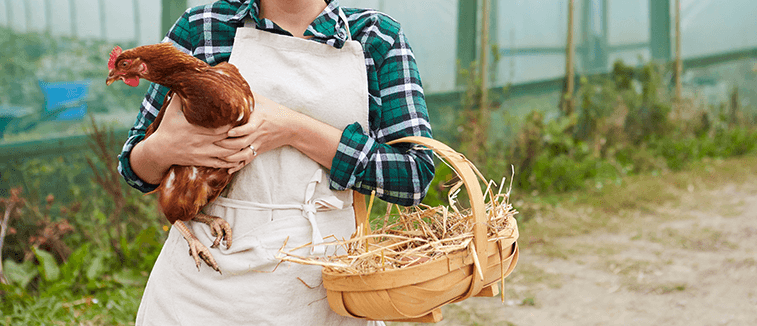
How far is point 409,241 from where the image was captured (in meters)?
1.31

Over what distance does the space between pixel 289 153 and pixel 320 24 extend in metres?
0.32

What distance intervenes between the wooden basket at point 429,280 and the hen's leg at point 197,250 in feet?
0.86

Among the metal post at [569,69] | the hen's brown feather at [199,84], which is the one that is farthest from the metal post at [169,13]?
the metal post at [569,69]

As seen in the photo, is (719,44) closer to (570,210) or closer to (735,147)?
(735,147)

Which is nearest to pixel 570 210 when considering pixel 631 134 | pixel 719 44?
pixel 631 134

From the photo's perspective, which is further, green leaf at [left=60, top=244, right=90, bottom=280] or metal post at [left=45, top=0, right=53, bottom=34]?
metal post at [left=45, top=0, right=53, bottom=34]

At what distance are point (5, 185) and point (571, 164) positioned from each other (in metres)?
5.35

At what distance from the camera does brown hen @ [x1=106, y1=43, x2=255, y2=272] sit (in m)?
1.10

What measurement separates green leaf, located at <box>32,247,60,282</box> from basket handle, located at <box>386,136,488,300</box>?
2956mm

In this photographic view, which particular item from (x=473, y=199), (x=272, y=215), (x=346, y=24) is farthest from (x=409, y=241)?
Answer: (x=346, y=24)

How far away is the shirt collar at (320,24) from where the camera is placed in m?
1.30

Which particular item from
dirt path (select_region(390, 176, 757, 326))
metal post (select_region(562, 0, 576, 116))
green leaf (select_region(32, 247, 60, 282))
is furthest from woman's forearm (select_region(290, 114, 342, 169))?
metal post (select_region(562, 0, 576, 116))

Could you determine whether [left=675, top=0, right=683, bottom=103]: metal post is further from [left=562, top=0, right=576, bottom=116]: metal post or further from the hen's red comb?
the hen's red comb

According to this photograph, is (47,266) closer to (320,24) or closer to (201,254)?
(201,254)
